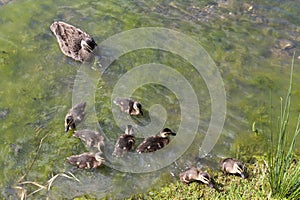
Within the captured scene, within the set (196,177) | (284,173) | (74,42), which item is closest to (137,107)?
(196,177)

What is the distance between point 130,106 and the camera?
700 centimetres

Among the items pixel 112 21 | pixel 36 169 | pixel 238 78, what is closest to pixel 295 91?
pixel 238 78

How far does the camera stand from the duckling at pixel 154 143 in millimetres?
6445

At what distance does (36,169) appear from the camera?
6203 mm

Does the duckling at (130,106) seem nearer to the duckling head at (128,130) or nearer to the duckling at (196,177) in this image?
the duckling head at (128,130)

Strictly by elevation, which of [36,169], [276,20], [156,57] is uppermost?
[276,20]

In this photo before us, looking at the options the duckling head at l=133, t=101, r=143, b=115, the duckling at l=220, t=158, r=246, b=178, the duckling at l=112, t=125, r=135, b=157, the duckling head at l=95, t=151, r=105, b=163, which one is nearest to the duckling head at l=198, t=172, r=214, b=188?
the duckling at l=220, t=158, r=246, b=178

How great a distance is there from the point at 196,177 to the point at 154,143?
3.16 ft

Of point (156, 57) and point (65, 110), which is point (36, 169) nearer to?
point (65, 110)

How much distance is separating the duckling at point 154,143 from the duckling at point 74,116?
1.27 m

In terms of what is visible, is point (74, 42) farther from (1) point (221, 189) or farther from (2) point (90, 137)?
(1) point (221, 189)

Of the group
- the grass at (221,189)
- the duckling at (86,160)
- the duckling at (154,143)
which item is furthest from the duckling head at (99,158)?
the grass at (221,189)

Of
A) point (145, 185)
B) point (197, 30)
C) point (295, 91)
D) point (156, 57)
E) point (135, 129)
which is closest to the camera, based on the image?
point (145, 185)

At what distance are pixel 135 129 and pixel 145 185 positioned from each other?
1234mm
